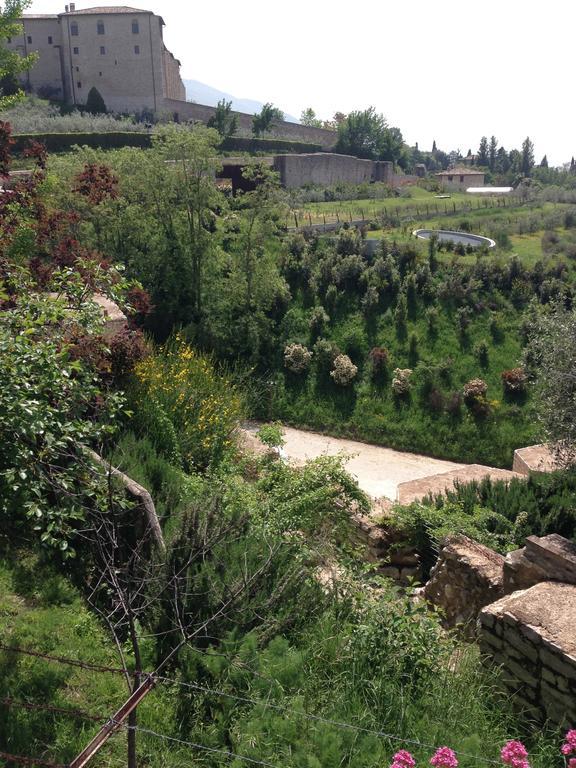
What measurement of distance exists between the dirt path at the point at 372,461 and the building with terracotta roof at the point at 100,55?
4340 centimetres

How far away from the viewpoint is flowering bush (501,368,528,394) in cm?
1591

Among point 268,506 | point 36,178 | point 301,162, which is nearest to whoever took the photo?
point 268,506

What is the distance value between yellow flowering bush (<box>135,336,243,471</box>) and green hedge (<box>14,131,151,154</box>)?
2705 centimetres

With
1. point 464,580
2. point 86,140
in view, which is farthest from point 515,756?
point 86,140

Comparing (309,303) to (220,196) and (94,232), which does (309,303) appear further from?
(94,232)

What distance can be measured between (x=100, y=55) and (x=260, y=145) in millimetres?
15833

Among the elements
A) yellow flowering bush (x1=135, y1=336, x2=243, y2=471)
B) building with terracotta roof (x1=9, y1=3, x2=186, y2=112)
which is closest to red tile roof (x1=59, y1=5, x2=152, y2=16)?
building with terracotta roof (x1=9, y1=3, x2=186, y2=112)

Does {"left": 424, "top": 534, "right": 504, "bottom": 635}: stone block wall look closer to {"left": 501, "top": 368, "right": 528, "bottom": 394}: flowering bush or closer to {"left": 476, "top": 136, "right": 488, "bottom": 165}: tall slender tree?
{"left": 501, "top": 368, "right": 528, "bottom": 394}: flowering bush

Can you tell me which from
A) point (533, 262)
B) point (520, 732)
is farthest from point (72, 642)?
point (533, 262)

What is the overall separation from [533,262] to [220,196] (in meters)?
11.3

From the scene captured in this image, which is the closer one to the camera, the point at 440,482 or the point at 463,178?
the point at 440,482

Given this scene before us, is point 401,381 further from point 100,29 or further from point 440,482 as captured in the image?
point 100,29

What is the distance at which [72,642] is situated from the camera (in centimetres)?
455

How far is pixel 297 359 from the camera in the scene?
17.5 metres
